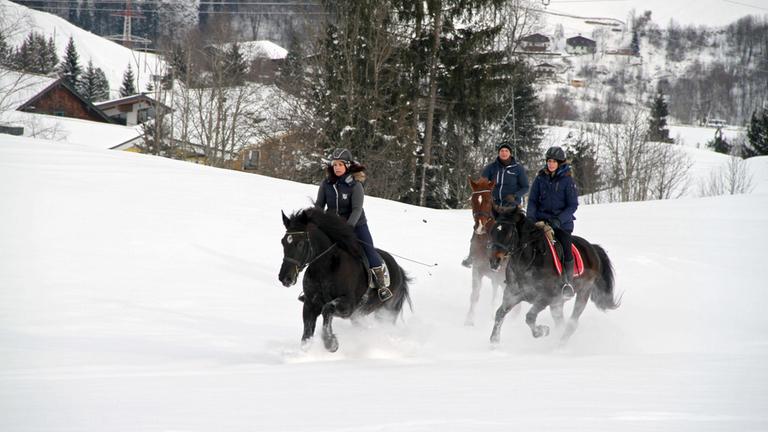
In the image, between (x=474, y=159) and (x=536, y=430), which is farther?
(x=474, y=159)

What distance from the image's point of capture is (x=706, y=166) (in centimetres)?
5597

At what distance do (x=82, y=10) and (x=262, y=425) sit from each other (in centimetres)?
16578

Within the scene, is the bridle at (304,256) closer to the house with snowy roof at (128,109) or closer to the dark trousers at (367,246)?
the dark trousers at (367,246)

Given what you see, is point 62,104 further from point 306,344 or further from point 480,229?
point 306,344

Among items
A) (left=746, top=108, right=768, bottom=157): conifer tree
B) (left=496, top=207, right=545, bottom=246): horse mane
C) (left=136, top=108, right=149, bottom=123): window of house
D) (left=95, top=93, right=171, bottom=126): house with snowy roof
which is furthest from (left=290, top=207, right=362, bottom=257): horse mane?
(left=136, top=108, right=149, bottom=123): window of house

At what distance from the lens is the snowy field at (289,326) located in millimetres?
5066

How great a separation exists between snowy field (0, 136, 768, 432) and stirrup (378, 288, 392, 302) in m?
0.42

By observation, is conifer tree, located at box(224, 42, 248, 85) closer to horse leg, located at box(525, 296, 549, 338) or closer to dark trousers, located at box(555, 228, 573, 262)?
dark trousers, located at box(555, 228, 573, 262)

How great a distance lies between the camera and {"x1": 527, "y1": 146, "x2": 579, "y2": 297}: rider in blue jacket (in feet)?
31.7

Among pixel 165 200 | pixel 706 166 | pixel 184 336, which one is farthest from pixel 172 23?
pixel 184 336

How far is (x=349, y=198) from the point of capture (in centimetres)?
881

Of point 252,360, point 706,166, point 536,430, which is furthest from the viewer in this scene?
point 706,166

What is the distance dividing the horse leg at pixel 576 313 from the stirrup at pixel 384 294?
8.70ft

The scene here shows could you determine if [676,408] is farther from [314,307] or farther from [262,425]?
[314,307]
